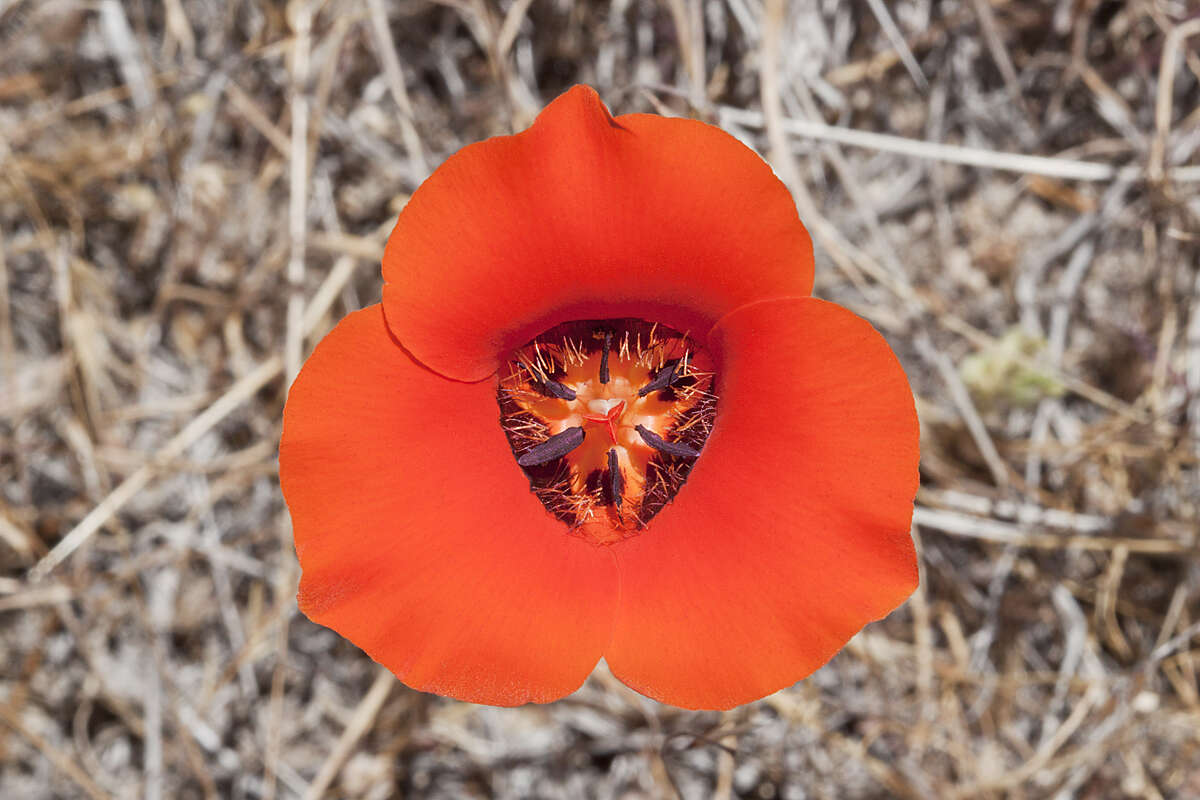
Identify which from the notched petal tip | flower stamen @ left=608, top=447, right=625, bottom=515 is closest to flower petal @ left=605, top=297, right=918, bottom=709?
flower stamen @ left=608, top=447, right=625, bottom=515

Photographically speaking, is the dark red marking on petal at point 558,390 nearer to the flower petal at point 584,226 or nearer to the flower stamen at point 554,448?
the flower stamen at point 554,448

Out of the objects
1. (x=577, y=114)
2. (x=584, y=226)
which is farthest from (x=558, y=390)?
(x=577, y=114)

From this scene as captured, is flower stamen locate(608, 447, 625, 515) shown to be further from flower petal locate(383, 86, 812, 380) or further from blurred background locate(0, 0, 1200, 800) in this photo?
blurred background locate(0, 0, 1200, 800)

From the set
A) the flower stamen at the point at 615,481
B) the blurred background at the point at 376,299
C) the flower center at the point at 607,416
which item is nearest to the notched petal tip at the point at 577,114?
the flower center at the point at 607,416

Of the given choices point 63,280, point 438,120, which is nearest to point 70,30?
point 63,280

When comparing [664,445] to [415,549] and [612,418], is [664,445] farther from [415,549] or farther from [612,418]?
[415,549]
